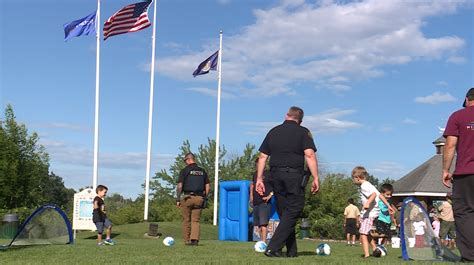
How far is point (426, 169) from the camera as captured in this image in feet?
146

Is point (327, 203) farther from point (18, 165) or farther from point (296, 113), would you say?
point (296, 113)

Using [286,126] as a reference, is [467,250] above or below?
below

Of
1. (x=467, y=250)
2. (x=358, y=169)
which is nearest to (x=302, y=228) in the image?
(x=358, y=169)

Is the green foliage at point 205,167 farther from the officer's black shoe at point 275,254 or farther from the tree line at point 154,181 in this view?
the officer's black shoe at point 275,254

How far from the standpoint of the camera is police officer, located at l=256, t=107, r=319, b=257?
8953mm

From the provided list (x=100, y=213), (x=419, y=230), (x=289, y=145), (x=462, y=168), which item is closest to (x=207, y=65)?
(x=100, y=213)

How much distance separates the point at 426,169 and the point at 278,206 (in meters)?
37.4

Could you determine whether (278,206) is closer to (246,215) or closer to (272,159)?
(272,159)

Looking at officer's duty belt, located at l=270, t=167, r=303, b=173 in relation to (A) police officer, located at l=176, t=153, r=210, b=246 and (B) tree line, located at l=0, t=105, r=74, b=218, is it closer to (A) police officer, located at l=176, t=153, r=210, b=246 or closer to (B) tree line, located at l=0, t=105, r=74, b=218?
(A) police officer, located at l=176, t=153, r=210, b=246

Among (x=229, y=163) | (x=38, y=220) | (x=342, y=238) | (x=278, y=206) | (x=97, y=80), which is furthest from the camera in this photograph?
(x=229, y=163)

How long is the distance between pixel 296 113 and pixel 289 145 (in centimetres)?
59

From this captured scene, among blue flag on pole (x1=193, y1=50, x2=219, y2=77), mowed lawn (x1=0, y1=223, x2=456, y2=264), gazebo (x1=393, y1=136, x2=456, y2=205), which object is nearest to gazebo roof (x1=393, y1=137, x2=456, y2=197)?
gazebo (x1=393, y1=136, x2=456, y2=205)

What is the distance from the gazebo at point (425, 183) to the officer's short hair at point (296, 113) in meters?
31.2

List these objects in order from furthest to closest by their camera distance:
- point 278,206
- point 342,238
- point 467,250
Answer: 1. point 342,238
2. point 278,206
3. point 467,250
